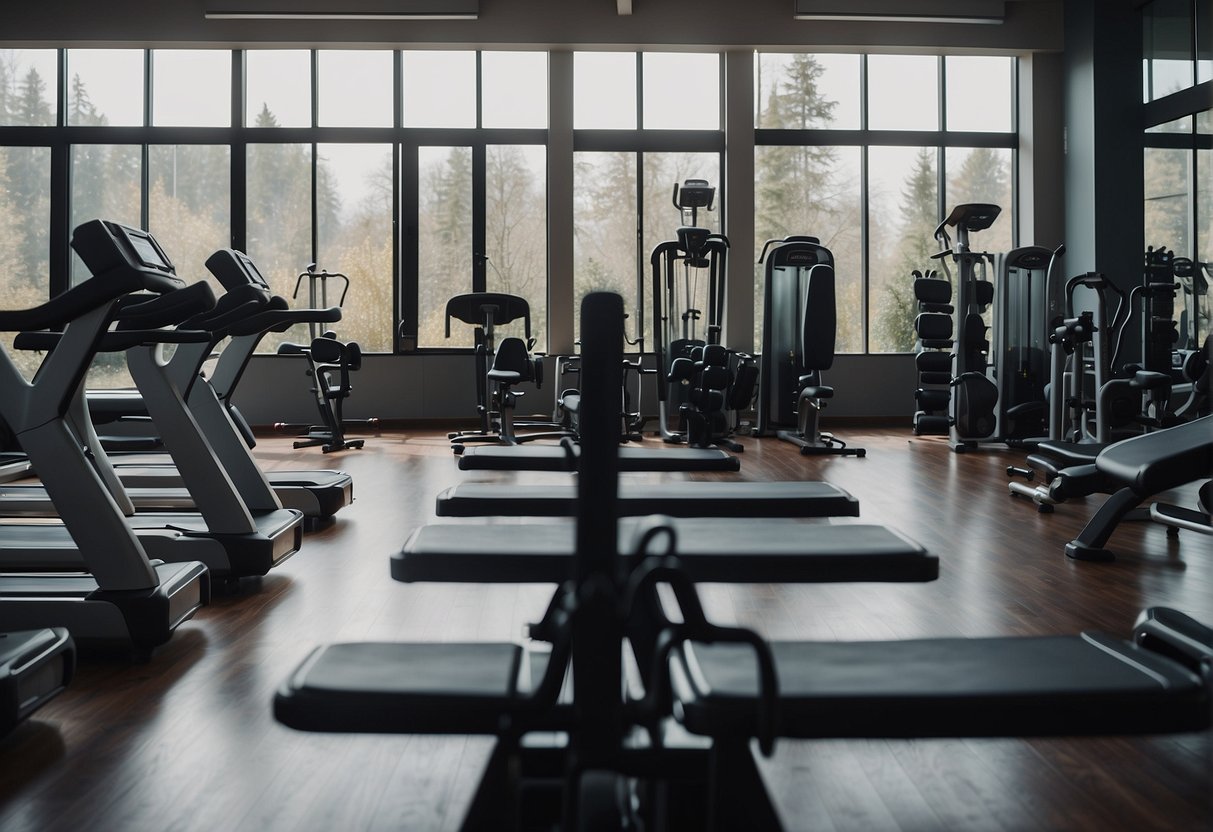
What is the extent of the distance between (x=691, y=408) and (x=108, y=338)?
444 centimetres

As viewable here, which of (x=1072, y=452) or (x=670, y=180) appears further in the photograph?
(x=670, y=180)

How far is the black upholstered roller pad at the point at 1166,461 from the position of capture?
2.22m

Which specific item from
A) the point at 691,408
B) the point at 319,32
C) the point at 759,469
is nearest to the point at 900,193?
the point at 691,408

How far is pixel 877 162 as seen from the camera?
8.80 metres

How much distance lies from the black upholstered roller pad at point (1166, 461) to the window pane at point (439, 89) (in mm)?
7268

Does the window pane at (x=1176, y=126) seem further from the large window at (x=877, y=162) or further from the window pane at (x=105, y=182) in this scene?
the window pane at (x=105, y=182)

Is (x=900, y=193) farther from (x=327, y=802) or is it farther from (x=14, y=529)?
(x=327, y=802)

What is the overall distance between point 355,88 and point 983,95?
224 inches

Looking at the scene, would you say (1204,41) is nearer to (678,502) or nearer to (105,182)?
(678,502)

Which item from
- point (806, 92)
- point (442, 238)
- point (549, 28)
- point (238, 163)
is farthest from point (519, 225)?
point (806, 92)

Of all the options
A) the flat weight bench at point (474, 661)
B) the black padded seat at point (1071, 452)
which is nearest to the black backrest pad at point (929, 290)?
the black padded seat at point (1071, 452)

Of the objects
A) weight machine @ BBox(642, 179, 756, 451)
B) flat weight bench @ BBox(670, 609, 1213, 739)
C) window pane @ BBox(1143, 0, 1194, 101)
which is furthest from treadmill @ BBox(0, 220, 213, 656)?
window pane @ BBox(1143, 0, 1194, 101)

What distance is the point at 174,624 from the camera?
2332 mm

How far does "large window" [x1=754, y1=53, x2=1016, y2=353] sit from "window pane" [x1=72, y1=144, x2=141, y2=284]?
5.52 metres
